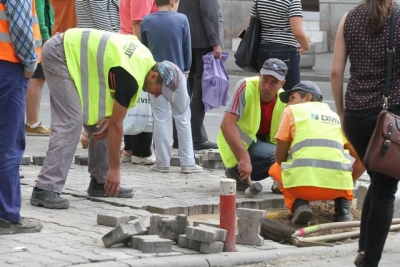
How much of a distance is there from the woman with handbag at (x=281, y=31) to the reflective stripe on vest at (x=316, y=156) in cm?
212

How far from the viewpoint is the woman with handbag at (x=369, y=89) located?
610cm

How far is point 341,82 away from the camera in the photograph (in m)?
6.32

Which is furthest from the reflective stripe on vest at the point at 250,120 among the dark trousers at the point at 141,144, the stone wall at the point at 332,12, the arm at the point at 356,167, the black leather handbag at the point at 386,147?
the stone wall at the point at 332,12

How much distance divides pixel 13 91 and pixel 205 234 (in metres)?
1.50

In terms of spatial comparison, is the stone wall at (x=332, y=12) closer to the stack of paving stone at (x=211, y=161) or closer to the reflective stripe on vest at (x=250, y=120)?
the stack of paving stone at (x=211, y=161)

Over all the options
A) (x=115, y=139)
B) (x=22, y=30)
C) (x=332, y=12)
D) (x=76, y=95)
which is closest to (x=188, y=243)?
(x=115, y=139)

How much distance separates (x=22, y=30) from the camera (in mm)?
6809

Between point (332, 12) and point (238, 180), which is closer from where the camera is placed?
point (238, 180)

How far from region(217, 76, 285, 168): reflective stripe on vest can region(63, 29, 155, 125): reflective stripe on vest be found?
128 cm

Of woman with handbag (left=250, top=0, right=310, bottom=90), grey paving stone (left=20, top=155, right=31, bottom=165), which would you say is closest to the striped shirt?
woman with handbag (left=250, top=0, right=310, bottom=90)

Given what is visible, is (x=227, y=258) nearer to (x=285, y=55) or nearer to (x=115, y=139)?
(x=115, y=139)

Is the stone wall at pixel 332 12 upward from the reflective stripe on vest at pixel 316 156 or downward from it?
downward

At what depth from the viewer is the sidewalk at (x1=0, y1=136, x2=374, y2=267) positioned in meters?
6.40

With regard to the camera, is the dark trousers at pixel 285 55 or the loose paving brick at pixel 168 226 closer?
the loose paving brick at pixel 168 226
